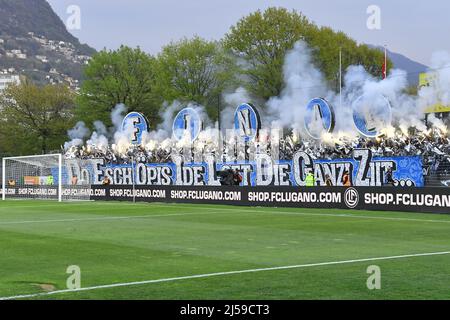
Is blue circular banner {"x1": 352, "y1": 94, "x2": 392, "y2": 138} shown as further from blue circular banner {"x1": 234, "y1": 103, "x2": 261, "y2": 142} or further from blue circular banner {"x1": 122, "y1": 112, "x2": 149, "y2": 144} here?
blue circular banner {"x1": 122, "y1": 112, "x2": 149, "y2": 144}

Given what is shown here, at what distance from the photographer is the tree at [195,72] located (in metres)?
71.8

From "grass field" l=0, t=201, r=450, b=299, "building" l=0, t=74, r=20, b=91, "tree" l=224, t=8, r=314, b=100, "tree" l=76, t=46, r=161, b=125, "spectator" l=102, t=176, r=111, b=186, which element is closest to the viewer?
"grass field" l=0, t=201, r=450, b=299

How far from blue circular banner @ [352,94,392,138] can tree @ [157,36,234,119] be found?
25.1 metres

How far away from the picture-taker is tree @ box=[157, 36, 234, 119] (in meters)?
71.8

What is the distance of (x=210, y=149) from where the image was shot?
49.4 m

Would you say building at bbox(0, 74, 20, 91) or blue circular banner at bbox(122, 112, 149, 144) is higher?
building at bbox(0, 74, 20, 91)

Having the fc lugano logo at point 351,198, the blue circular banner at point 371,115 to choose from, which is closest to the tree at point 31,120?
the blue circular banner at point 371,115

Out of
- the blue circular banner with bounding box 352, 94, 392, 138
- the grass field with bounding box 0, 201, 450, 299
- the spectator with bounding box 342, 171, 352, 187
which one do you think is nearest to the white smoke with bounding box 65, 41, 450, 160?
the blue circular banner with bounding box 352, 94, 392, 138

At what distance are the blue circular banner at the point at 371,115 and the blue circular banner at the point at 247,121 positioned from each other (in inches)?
232

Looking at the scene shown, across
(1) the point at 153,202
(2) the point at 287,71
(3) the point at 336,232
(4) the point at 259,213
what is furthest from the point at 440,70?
(3) the point at 336,232

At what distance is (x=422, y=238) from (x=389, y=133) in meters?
27.2

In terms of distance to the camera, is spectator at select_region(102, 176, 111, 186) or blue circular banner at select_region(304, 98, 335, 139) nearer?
blue circular banner at select_region(304, 98, 335, 139)

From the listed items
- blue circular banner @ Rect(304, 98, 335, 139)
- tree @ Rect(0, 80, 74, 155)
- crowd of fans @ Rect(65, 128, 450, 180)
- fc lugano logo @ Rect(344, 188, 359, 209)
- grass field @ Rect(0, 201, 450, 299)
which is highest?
tree @ Rect(0, 80, 74, 155)

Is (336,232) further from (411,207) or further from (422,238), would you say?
(411,207)
